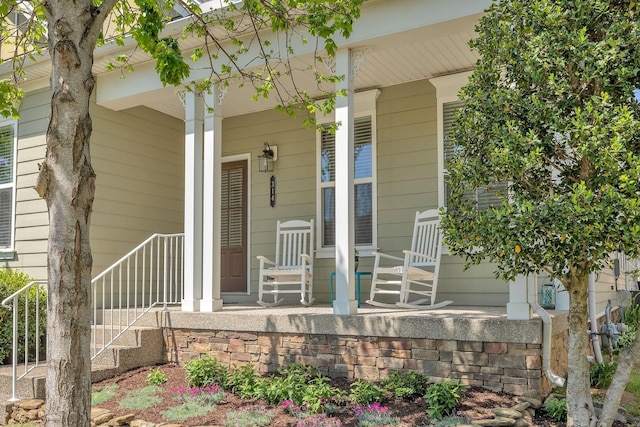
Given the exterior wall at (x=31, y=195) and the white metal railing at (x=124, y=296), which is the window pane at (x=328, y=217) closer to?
the white metal railing at (x=124, y=296)

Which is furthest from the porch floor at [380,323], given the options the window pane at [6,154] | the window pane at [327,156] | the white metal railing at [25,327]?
the window pane at [6,154]

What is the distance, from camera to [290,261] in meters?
6.91

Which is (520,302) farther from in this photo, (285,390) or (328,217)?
(328,217)

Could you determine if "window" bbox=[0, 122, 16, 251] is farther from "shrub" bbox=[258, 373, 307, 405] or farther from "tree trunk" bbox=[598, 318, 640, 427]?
"tree trunk" bbox=[598, 318, 640, 427]

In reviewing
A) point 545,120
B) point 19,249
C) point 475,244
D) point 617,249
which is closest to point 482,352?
point 475,244

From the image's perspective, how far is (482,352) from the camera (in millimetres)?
4184

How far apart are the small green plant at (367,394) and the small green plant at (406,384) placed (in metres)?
0.09

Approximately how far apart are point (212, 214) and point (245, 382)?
1.74m

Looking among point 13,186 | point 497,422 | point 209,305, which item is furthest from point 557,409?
point 13,186

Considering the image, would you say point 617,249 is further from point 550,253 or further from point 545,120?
point 545,120

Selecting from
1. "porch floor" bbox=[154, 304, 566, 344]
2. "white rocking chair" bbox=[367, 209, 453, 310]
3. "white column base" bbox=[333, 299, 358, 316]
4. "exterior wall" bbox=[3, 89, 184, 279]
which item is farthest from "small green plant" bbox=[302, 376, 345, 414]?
"exterior wall" bbox=[3, 89, 184, 279]

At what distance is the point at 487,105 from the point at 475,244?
82cm

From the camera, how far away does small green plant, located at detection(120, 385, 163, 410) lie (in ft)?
14.7

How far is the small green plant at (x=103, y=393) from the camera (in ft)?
15.2
